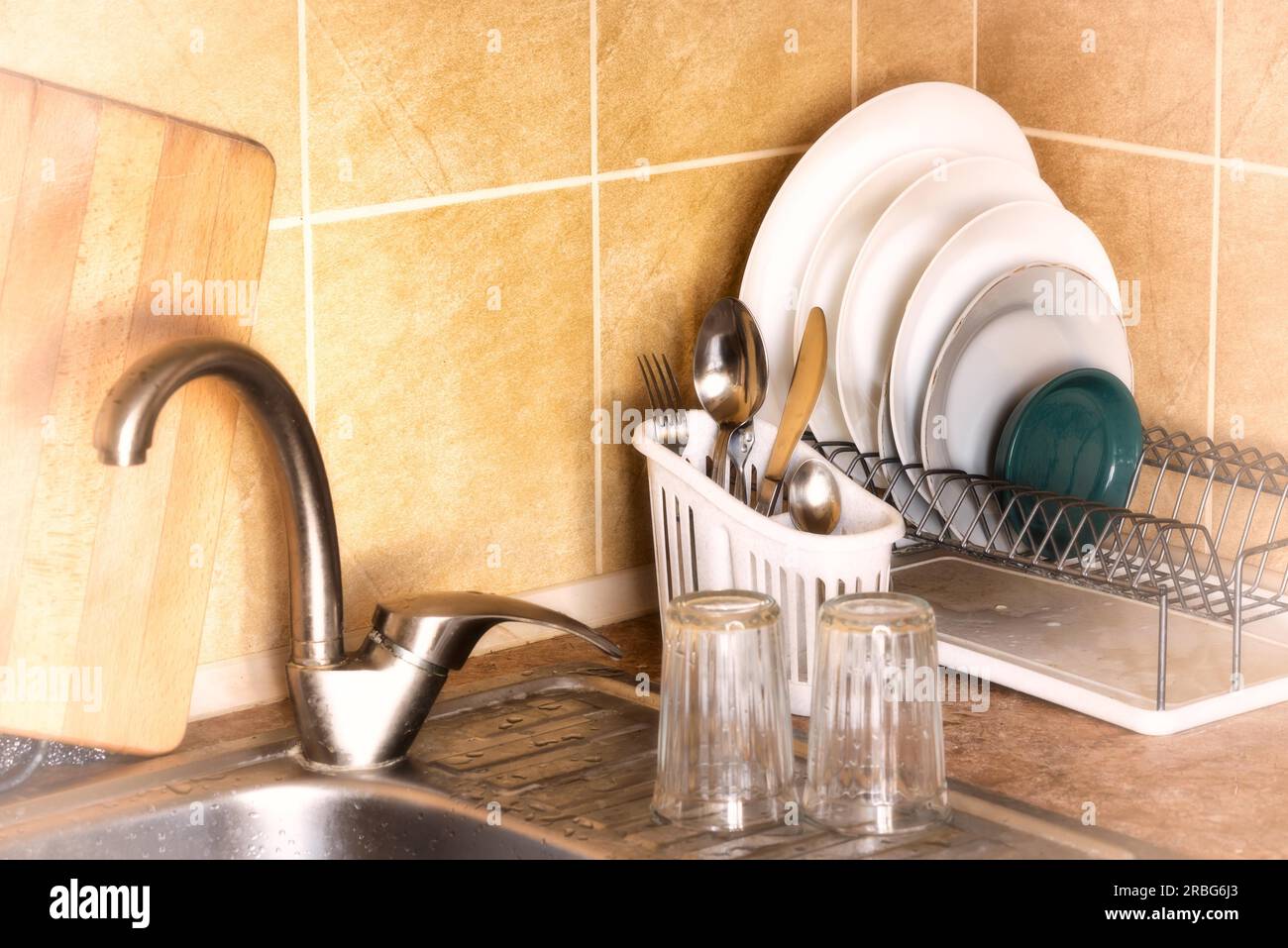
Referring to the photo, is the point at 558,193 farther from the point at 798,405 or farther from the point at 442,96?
the point at 798,405

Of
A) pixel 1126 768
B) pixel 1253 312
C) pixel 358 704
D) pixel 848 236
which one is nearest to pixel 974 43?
pixel 848 236

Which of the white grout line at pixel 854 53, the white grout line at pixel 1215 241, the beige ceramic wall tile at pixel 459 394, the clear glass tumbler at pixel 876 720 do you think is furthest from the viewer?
the white grout line at pixel 854 53

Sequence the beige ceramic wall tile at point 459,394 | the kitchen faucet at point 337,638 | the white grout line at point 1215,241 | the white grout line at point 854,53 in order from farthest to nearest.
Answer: the white grout line at point 854,53
the white grout line at point 1215,241
the beige ceramic wall tile at point 459,394
the kitchen faucet at point 337,638

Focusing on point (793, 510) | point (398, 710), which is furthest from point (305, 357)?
point (793, 510)

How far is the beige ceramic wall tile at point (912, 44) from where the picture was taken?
1498 mm

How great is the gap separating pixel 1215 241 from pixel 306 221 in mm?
733

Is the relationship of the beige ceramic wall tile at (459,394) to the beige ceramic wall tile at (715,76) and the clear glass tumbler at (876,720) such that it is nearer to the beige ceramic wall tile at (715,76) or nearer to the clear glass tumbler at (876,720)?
the beige ceramic wall tile at (715,76)

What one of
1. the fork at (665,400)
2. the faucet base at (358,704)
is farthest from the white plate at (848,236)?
the faucet base at (358,704)

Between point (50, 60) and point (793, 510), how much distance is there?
0.59 meters

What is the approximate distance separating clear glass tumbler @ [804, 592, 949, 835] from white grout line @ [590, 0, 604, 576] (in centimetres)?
39

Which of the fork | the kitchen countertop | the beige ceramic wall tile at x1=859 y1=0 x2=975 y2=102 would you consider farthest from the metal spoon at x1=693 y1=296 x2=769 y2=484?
the beige ceramic wall tile at x1=859 y1=0 x2=975 y2=102

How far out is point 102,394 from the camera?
109 centimetres

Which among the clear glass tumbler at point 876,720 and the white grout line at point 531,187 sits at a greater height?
the white grout line at point 531,187
